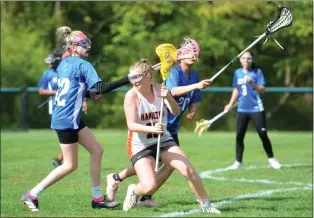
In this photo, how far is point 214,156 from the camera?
59.2 ft

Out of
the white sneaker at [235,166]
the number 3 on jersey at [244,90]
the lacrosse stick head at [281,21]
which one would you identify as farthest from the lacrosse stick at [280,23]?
the white sneaker at [235,166]

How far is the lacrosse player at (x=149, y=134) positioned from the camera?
9.04 metres

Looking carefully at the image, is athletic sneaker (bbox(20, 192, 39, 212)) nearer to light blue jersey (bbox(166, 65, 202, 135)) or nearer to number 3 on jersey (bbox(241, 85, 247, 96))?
light blue jersey (bbox(166, 65, 202, 135))

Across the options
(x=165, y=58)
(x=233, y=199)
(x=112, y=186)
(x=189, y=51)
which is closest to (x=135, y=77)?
(x=165, y=58)

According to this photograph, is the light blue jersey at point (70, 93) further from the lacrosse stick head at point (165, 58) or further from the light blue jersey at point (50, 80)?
the light blue jersey at point (50, 80)

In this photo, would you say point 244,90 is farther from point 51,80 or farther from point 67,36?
point 67,36

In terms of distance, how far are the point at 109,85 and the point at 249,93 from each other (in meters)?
6.30

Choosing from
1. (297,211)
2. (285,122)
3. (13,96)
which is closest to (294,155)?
(297,211)

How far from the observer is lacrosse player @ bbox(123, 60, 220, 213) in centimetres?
904

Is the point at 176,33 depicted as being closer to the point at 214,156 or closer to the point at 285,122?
the point at 285,122

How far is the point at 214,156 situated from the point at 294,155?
1.84m

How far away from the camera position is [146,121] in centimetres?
921

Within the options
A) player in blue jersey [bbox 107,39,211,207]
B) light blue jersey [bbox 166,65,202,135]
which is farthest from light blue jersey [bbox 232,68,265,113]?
player in blue jersey [bbox 107,39,211,207]

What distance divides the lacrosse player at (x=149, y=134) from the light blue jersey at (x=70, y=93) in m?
0.83
